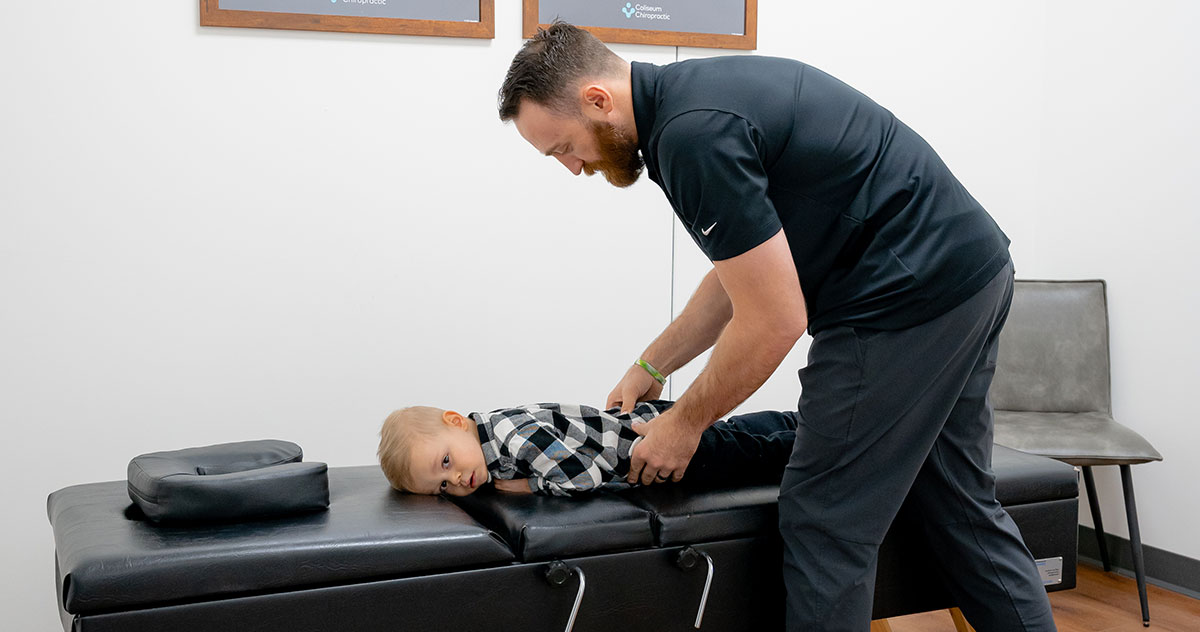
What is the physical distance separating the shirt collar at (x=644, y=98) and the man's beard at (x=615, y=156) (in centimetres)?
3

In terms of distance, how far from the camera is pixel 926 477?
174cm

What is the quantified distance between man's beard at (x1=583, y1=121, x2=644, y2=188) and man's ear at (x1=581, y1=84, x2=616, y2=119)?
2cm

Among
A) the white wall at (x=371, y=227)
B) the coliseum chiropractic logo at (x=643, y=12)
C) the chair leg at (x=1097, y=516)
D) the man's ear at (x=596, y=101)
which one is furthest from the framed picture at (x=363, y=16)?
the chair leg at (x=1097, y=516)

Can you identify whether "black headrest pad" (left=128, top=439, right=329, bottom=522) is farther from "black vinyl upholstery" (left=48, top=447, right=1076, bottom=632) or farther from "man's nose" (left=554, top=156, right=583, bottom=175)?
"man's nose" (left=554, top=156, right=583, bottom=175)

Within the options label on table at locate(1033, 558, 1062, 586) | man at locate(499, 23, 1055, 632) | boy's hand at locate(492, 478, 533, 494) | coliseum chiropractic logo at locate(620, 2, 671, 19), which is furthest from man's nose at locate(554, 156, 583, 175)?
coliseum chiropractic logo at locate(620, 2, 671, 19)

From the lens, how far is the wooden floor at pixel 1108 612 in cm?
262

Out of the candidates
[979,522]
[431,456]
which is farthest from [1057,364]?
[431,456]

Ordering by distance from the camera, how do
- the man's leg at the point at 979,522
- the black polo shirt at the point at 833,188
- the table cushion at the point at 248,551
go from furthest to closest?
the man's leg at the point at 979,522 → the black polo shirt at the point at 833,188 → the table cushion at the point at 248,551

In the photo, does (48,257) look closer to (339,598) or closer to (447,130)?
(447,130)

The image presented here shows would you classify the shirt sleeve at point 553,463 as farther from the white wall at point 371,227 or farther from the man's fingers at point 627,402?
the white wall at point 371,227

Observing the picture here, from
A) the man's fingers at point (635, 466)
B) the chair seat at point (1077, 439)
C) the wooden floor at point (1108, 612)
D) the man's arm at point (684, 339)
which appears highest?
the man's arm at point (684, 339)

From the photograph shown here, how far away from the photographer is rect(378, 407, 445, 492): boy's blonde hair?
1.80 m

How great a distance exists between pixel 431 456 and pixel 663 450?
16.4 inches

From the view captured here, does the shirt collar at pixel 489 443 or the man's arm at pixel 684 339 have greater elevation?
the man's arm at pixel 684 339
